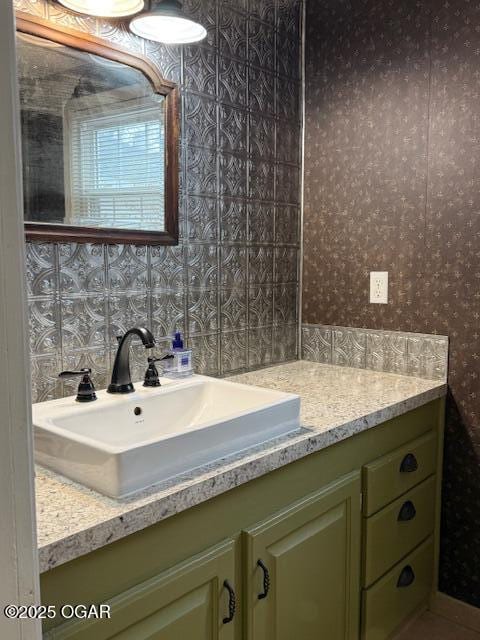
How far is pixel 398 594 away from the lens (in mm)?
1796

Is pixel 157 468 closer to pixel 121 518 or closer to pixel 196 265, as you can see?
pixel 121 518

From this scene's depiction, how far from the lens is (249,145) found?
6.54ft

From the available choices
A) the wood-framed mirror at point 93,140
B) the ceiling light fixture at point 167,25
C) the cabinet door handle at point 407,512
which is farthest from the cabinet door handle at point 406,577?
the ceiling light fixture at point 167,25

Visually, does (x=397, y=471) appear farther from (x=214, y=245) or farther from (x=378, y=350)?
(x=214, y=245)

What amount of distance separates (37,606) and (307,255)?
1.75 meters

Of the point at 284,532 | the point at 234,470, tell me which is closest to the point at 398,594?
the point at 284,532

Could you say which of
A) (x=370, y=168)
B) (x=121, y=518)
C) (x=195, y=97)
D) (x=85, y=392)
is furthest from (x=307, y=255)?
(x=121, y=518)

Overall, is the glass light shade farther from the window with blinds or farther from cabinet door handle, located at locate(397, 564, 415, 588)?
cabinet door handle, located at locate(397, 564, 415, 588)

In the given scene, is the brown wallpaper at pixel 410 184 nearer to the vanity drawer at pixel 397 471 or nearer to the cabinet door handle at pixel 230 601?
the vanity drawer at pixel 397 471

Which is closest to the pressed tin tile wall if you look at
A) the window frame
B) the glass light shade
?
the glass light shade

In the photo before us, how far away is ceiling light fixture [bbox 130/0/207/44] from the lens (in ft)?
4.99

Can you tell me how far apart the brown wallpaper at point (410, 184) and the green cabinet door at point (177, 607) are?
1.10m

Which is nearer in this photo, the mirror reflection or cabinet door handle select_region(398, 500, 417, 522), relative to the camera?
the mirror reflection

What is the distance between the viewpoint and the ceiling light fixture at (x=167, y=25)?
1.52 m
